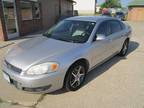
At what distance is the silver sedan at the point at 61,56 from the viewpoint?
119 inches

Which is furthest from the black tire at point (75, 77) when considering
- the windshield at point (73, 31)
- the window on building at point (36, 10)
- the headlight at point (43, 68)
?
the window on building at point (36, 10)

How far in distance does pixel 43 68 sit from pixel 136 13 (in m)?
28.8

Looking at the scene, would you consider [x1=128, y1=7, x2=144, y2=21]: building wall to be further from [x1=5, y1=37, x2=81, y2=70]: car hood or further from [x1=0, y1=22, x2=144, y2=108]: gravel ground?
[x1=5, y1=37, x2=81, y2=70]: car hood

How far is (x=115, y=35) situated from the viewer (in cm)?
510

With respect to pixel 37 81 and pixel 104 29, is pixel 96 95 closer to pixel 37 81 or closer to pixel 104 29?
pixel 37 81

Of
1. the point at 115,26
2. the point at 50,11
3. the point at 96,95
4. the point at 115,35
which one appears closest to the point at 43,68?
the point at 96,95

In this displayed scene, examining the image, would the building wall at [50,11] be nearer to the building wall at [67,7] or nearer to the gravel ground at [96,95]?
the building wall at [67,7]

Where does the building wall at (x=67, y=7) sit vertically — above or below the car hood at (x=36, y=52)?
above

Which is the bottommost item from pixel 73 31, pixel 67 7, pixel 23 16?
pixel 73 31

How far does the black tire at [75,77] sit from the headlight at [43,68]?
→ 413 mm

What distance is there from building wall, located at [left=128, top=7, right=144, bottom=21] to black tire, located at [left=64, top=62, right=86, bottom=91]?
27407 mm

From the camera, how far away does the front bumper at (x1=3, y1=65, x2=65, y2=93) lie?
2977 millimetres

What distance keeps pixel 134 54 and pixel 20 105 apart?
16.7ft

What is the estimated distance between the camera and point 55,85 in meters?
3.18
